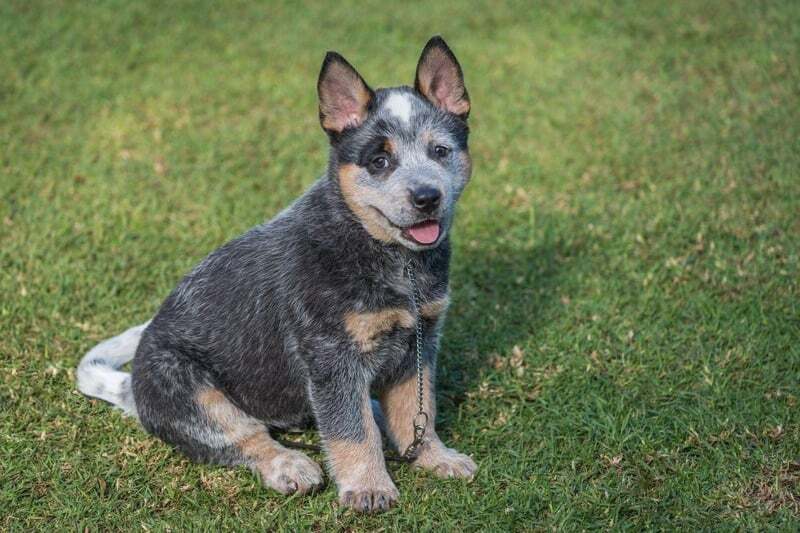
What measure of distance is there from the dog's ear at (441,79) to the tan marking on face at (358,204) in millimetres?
550

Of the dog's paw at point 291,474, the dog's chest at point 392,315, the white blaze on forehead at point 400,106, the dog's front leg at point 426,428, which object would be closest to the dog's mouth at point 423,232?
the dog's chest at point 392,315

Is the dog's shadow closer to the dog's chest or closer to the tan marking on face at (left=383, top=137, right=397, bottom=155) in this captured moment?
the dog's chest

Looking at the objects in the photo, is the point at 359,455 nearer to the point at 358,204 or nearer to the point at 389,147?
the point at 358,204

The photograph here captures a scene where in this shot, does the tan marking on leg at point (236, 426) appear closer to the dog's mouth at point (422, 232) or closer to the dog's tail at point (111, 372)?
the dog's tail at point (111, 372)

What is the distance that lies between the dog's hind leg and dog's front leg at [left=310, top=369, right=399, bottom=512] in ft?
0.84

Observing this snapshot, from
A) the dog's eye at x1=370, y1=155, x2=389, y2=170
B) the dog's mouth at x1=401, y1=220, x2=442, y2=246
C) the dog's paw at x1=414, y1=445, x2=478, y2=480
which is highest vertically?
the dog's eye at x1=370, y1=155, x2=389, y2=170

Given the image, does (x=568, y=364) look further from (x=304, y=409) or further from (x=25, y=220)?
(x=25, y=220)

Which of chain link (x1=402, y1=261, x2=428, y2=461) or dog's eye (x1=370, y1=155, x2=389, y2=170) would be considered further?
chain link (x1=402, y1=261, x2=428, y2=461)

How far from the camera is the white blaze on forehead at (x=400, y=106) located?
4.50 metres

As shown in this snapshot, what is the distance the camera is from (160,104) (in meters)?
9.52

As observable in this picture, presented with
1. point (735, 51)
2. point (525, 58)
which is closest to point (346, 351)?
point (525, 58)

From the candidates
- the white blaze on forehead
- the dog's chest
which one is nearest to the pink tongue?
the dog's chest

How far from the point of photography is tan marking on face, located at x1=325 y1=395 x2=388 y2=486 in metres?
4.49

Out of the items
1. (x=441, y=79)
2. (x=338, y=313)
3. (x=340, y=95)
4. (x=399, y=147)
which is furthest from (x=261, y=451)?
(x=441, y=79)
